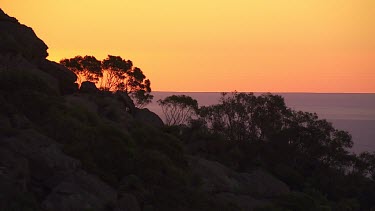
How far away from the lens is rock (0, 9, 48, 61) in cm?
5416

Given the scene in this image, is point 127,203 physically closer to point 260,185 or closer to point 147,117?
point 260,185

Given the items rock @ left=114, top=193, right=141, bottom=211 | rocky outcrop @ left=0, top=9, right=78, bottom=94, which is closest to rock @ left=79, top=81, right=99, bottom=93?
rocky outcrop @ left=0, top=9, right=78, bottom=94

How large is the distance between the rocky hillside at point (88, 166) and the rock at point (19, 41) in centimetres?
44

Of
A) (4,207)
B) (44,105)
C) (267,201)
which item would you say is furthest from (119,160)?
(267,201)

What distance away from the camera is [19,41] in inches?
2333

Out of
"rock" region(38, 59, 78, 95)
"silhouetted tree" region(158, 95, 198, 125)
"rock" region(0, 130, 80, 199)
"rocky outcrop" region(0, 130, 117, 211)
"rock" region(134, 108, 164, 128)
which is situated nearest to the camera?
"rocky outcrop" region(0, 130, 117, 211)

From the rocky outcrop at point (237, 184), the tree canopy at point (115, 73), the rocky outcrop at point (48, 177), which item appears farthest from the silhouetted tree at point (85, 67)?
the rocky outcrop at point (48, 177)

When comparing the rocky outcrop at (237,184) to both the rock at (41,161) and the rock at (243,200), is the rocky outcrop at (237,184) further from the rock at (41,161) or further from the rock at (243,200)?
the rock at (41,161)

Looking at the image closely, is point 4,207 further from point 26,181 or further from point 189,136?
point 189,136

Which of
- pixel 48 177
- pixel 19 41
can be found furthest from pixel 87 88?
pixel 48 177

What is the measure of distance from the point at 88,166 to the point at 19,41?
32.9 m

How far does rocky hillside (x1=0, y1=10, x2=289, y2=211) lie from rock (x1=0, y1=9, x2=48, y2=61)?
443mm

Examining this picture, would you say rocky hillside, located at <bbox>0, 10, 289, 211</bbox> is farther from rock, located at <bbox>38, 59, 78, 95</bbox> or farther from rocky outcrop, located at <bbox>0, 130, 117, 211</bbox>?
rock, located at <bbox>38, 59, 78, 95</bbox>

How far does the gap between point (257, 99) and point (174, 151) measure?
30.4m
